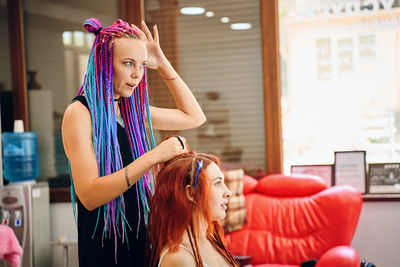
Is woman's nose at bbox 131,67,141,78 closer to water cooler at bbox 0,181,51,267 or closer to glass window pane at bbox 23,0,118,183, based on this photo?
water cooler at bbox 0,181,51,267

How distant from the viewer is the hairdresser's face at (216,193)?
1.41m

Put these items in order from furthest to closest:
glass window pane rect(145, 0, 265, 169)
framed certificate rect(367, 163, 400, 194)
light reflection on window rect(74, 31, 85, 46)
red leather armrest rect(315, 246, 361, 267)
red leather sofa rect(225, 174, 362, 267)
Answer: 1. light reflection on window rect(74, 31, 85, 46)
2. glass window pane rect(145, 0, 265, 169)
3. framed certificate rect(367, 163, 400, 194)
4. red leather sofa rect(225, 174, 362, 267)
5. red leather armrest rect(315, 246, 361, 267)

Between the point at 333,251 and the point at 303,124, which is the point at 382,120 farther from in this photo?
the point at 333,251

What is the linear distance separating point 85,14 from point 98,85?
135 inches

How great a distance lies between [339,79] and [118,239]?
3.04 meters

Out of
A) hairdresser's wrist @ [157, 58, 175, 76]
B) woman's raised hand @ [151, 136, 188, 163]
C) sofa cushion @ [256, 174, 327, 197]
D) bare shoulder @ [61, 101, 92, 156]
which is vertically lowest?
sofa cushion @ [256, 174, 327, 197]

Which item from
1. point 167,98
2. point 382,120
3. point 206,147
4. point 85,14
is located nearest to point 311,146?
point 382,120

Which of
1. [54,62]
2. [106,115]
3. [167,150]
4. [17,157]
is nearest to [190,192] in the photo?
[167,150]

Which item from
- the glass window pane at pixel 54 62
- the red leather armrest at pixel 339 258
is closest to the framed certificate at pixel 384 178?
the red leather armrest at pixel 339 258

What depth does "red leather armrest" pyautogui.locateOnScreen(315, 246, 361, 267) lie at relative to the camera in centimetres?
312

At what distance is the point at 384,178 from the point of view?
3924mm

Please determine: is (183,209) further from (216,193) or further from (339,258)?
(339,258)

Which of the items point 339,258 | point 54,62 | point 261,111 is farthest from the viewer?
point 54,62

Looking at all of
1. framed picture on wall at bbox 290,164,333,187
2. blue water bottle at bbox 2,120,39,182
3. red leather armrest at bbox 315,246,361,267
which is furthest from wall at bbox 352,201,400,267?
blue water bottle at bbox 2,120,39,182
